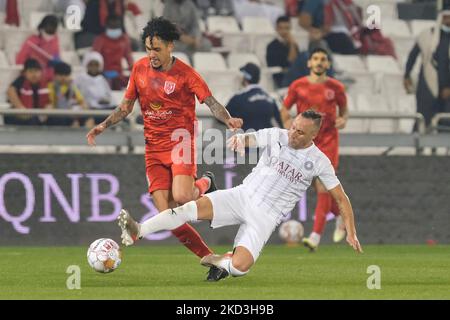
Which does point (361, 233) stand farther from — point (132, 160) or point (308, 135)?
point (308, 135)

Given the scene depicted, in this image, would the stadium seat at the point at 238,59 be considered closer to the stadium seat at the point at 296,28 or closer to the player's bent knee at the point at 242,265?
the stadium seat at the point at 296,28

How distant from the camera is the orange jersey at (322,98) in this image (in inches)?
683

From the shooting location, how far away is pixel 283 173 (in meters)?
12.1

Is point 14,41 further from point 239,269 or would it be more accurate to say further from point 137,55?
point 239,269

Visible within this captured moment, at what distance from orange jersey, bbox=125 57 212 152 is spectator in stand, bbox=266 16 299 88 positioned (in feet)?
A: 27.4

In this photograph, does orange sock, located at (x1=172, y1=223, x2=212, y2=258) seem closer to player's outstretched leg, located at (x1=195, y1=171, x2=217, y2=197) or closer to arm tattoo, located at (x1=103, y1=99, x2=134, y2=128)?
player's outstretched leg, located at (x1=195, y1=171, x2=217, y2=197)

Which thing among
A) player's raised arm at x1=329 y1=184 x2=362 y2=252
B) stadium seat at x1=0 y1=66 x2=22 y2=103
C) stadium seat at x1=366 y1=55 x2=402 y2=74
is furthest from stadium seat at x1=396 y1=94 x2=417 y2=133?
player's raised arm at x1=329 y1=184 x2=362 y2=252

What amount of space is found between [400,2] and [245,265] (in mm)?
14976

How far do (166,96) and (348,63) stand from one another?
1045 centimetres

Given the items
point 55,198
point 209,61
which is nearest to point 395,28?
point 209,61

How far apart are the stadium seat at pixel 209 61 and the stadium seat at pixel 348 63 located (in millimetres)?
2095

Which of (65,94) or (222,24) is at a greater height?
(222,24)

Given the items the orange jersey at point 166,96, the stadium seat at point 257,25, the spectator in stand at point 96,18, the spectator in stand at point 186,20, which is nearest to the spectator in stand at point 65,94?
the spectator in stand at point 96,18

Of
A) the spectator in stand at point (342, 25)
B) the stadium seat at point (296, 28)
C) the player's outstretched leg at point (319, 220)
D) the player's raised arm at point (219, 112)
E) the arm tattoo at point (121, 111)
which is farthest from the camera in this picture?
the stadium seat at point (296, 28)
